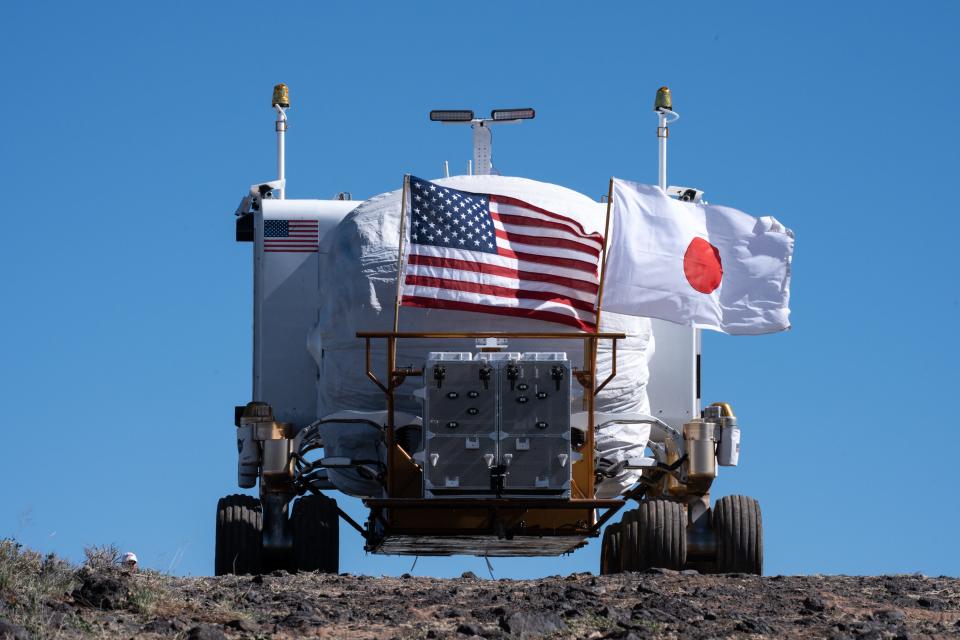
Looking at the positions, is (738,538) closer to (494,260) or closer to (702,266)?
(702,266)

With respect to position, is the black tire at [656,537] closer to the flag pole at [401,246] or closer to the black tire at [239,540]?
the flag pole at [401,246]

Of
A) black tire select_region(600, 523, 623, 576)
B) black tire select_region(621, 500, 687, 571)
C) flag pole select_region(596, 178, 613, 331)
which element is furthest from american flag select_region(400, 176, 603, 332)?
black tire select_region(600, 523, 623, 576)

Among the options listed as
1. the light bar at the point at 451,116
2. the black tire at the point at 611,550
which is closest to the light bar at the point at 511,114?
the light bar at the point at 451,116

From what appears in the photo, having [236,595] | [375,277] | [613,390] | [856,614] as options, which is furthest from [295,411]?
[856,614]

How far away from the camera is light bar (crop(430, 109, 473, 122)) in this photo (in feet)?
68.1

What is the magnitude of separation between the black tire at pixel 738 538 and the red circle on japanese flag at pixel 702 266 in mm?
2091

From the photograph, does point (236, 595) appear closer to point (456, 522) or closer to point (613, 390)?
point (456, 522)

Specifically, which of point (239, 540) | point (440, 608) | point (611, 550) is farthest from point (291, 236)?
point (440, 608)

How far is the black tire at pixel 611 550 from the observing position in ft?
54.2

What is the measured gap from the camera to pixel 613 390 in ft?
55.5

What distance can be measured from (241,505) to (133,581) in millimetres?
5846

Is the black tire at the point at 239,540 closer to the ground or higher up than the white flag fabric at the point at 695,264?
closer to the ground

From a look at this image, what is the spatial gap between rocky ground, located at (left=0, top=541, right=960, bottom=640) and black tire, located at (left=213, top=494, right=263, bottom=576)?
10.7 ft

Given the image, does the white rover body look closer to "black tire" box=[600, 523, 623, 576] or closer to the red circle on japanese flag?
"black tire" box=[600, 523, 623, 576]
